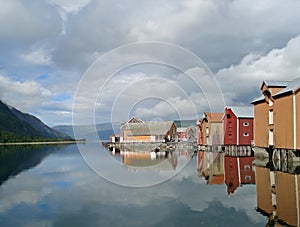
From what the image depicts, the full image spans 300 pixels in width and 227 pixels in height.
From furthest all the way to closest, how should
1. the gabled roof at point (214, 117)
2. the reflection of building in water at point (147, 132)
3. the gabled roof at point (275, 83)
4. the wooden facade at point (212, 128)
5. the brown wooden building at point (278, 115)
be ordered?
the reflection of building in water at point (147, 132) < the gabled roof at point (214, 117) < the wooden facade at point (212, 128) < the gabled roof at point (275, 83) < the brown wooden building at point (278, 115)

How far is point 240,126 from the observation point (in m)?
46.9

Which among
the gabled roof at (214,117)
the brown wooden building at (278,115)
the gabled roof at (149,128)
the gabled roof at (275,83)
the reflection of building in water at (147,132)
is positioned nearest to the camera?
the brown wooden building at (278,115)

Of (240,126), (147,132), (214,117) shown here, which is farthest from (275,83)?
(147,132)

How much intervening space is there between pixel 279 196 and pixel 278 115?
17.0 meters

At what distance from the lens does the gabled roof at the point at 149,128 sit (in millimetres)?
78625

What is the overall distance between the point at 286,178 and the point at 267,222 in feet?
34.1

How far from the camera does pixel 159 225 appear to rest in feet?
39.5

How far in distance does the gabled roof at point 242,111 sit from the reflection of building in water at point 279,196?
79.5 ft

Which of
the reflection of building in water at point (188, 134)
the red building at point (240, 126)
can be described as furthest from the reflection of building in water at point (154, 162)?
the reflection of building in water at point (188, 134)

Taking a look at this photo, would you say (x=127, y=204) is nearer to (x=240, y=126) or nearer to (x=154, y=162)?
(x=154, y=162)

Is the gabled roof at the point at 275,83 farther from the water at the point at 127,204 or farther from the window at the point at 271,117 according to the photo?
the water at the point at 127,204

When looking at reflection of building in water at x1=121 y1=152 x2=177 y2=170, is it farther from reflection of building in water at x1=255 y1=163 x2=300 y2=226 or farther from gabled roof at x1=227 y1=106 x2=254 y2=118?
gabled roof at x1=227 y1=106 x2=254 y2=118

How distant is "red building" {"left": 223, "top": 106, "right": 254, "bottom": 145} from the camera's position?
46875 mm

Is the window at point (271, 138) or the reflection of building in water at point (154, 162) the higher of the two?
the window at point (271, 138)
